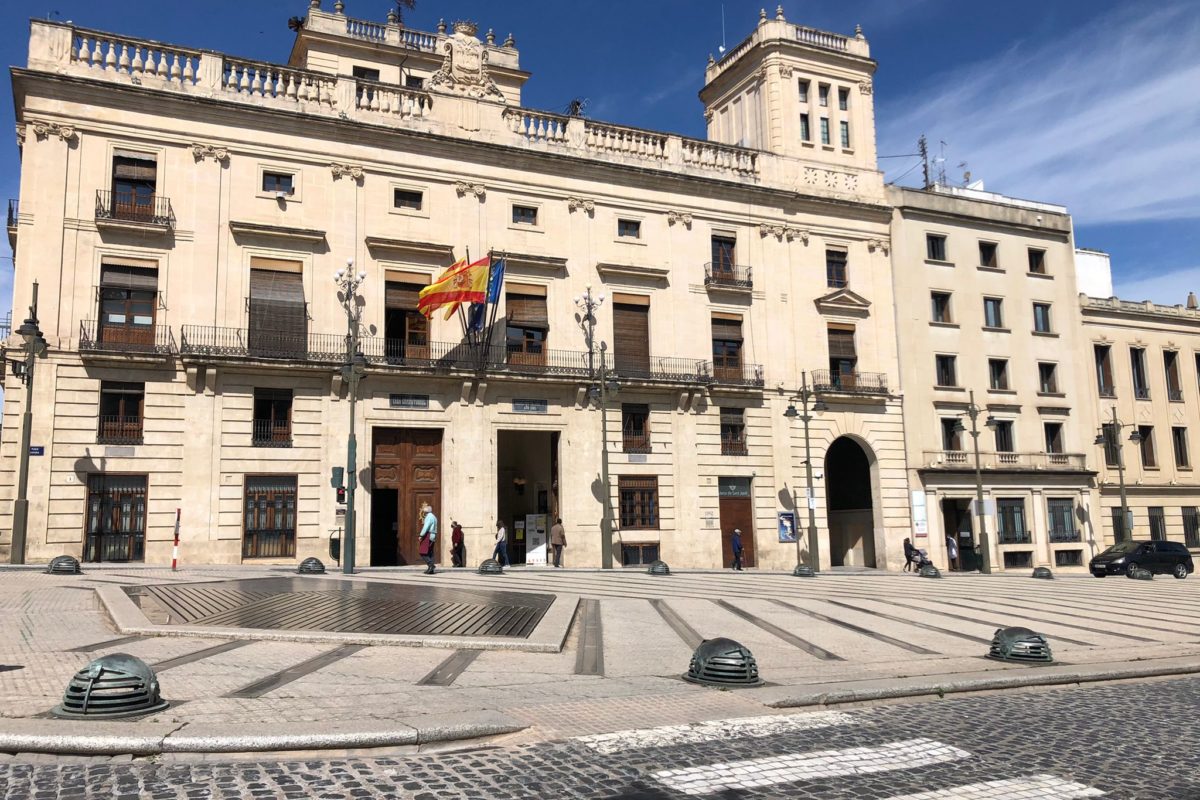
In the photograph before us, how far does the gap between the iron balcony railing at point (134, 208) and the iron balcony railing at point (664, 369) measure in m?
15.8

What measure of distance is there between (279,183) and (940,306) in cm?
2849

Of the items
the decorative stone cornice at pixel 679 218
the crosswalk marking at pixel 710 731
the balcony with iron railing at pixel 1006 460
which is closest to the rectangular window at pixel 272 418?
the decorative stone cornice at pixel 679 218

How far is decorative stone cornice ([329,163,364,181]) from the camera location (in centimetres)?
3053

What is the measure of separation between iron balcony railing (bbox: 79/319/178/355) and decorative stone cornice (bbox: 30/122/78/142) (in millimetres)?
5659

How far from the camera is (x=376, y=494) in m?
30.9

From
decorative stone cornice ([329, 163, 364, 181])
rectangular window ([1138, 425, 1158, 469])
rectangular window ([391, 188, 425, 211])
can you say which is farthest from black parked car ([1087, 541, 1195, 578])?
decorative stone cornice ([329, 163, 364, 181])

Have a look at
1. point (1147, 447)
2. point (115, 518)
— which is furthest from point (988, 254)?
point (115, 518)

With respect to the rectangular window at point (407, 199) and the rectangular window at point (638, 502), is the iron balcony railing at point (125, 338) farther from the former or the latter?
the rectangular window at point (638, 502)

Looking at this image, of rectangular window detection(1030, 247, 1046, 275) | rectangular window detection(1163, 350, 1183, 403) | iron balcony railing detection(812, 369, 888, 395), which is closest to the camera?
iron balcony railing detection(812, 369, 888, 395)

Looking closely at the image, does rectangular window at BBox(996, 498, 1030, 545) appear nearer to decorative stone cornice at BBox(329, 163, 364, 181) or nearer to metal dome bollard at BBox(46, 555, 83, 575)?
decorative stone cornice at BBox(329, 163, 364, 181)

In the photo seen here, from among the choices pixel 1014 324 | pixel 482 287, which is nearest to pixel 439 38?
pixel 482 287

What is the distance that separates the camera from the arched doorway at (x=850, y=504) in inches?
1534

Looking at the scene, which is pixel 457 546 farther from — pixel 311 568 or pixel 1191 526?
pixel 1191 526

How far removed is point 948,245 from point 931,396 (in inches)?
288
